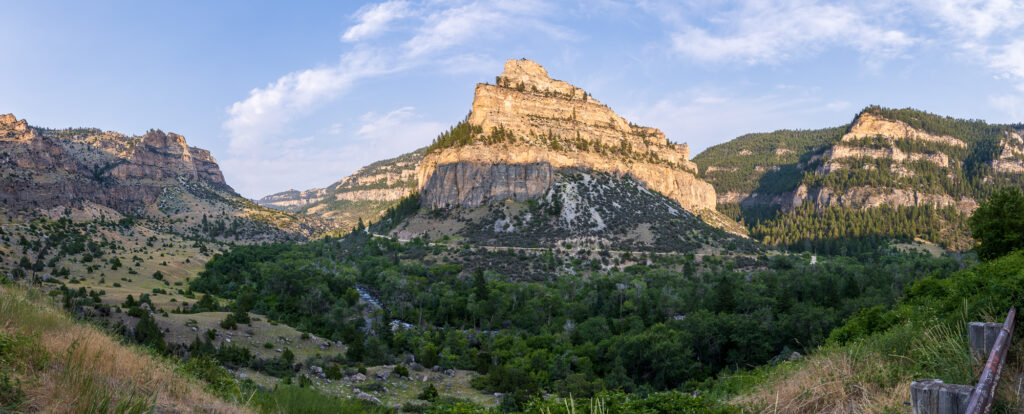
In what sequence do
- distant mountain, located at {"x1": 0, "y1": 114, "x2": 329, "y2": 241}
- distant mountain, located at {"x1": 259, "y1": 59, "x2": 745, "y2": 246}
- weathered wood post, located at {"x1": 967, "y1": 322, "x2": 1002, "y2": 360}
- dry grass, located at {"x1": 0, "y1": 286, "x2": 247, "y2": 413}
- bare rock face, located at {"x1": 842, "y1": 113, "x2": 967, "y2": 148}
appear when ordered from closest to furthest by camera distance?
dry grass, located at {"x1": 0, "y1": 286, "x2": 247, "y2": 413} → weathered wood post, located at {"x1": 967, "y1": 322, "x2": 1002, "y2": 360} → distant mountain, located at {"x1": 0, "y1": 114, "x2": 329, "y2": 241} → distant mountain, located at {"x1": 259, "y1": 59, "x2": 745, "y2": 246} → bare rock face, located at {"x1": 842, "y1": 113, "x2": 967, "y2": 148}

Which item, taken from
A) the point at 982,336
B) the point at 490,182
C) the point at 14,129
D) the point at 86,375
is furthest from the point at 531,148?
the point at 86,375

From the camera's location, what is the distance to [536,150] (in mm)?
103875

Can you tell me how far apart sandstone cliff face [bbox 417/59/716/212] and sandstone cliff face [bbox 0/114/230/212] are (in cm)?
6574

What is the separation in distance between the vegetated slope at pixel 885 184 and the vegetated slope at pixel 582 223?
29230 millimetres

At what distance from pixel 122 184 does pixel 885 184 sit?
8067 inches

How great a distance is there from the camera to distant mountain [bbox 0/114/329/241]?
76.9 metres

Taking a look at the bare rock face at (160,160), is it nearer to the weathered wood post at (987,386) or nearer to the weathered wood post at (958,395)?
the weathered wood post at (958,395)

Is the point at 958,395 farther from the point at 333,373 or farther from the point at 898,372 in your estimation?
the point at 333,373

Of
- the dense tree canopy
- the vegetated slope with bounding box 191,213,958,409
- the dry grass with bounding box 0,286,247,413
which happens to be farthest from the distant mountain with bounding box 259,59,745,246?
the dry grass with bounding box 0,286,247,413

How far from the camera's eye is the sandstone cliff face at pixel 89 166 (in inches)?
2977

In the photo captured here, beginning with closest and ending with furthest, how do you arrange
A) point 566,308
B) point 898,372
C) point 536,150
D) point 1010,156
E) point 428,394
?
point 898,372
point 428,394
point 566,308
point 536,150
point 1010,156

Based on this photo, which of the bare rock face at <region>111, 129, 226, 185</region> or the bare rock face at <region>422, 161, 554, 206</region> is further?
the bare rock face at <region>111, 129, 226, 185</region>

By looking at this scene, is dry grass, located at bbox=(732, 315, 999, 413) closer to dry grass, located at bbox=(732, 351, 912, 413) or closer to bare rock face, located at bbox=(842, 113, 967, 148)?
dry grass, located at bbox=(732, 351, 912, 413)

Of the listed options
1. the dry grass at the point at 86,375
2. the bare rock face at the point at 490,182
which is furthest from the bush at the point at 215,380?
the bare rock face at the point at 490,182
